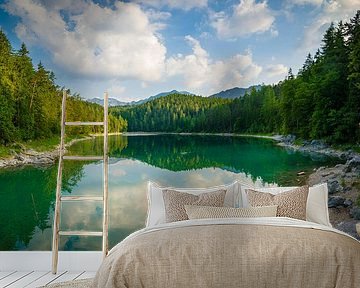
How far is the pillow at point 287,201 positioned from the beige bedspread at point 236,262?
844 mm

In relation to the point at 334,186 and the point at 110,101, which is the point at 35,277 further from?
the point at 334,186

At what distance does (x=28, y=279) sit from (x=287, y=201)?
8.76 ft

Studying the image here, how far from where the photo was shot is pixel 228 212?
372cm

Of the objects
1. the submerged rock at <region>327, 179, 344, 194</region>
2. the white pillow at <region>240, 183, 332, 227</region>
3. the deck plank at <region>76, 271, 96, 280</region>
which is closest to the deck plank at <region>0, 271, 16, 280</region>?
the deck plank at <region>76, 271, 96, 280</region>

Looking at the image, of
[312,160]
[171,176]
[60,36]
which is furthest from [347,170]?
[60,36]

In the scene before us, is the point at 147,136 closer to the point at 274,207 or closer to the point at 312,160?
the point at 312,160

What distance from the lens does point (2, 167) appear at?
5824mm

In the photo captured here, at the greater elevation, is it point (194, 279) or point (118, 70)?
point (118, 70)

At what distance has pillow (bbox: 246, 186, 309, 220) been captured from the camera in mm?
3924

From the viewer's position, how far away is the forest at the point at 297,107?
566 cm

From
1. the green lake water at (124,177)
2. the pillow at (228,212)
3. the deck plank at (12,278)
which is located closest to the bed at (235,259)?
the pillow at (228,212)

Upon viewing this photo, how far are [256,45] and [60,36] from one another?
247cm

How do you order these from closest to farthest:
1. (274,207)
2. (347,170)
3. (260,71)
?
(274,207) < (347,170) < (260,71)

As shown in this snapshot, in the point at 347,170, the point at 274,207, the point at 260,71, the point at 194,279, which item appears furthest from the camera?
the point at 260,71
